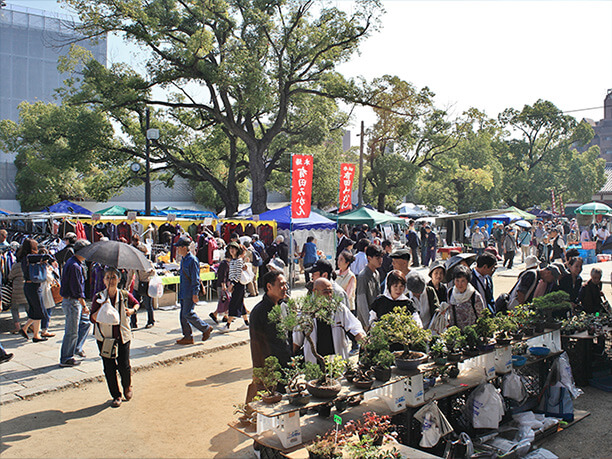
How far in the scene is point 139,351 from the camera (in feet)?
26.1

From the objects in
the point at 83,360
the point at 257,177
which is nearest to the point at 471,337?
the point at 83,360

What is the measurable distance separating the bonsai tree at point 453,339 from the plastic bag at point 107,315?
363 centimetres

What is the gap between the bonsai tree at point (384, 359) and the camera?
162 inches

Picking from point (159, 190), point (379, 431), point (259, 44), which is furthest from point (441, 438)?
point (159, 190)

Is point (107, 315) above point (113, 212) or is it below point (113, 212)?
below

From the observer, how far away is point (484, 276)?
20.8ft

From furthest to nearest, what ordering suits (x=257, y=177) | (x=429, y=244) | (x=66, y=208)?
(x=257, y=177) < (x=66, y=208) < (x=429, y=244)

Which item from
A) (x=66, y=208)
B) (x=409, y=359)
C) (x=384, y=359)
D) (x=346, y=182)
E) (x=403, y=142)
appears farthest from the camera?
(x=403, y=142)

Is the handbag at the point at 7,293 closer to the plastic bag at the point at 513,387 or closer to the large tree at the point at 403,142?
the plastic bag at the point at 513,387

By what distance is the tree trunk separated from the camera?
78.6ft

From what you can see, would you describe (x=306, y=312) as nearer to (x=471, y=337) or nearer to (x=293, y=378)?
(x=293, y=378)

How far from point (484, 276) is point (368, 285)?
5.08ft

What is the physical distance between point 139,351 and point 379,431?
17.7 feet

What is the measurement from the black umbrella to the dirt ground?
166cm
